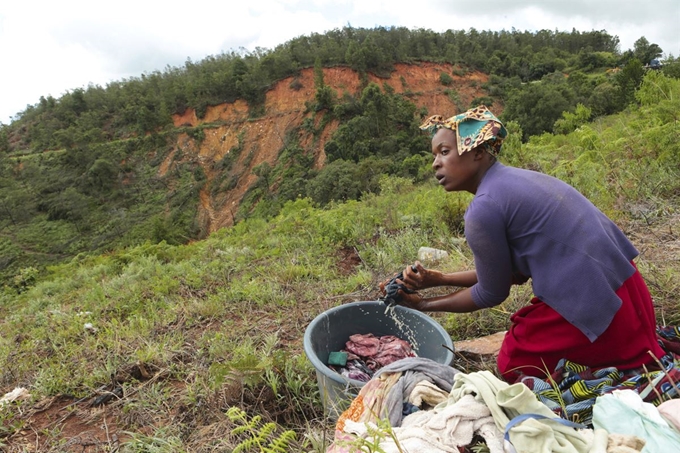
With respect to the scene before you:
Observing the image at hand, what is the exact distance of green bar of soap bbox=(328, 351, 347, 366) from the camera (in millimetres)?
1969

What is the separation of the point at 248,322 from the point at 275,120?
31272mm

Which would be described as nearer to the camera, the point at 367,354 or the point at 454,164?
the point at 454,164

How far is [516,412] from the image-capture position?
1.11m

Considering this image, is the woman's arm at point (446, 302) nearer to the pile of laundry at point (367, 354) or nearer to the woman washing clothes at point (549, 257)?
the woman washing clothes at point (549, 257)

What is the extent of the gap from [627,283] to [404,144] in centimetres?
2480

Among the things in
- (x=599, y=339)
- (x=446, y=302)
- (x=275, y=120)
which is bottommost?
(x=599, y=339)

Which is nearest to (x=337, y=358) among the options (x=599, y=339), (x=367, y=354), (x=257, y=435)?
(x=367, y=354)

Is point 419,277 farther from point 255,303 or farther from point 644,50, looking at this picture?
point 644,50

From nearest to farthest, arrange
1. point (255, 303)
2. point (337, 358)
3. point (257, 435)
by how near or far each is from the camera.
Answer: point (257, 435) < point (337, 358) < point (255, 303)

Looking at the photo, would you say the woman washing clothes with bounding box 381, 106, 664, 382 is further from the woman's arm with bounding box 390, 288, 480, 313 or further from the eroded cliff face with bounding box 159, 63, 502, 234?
the eroded cliff face with bounding box 159, 63, 502, 234

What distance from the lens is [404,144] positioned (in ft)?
83.3

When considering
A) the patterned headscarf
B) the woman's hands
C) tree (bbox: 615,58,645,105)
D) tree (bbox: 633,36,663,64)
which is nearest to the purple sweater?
the patterned headscarf

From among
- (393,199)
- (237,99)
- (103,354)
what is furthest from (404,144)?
(103,354)

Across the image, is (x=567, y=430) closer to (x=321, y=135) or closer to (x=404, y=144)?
(x=404, y=144)
